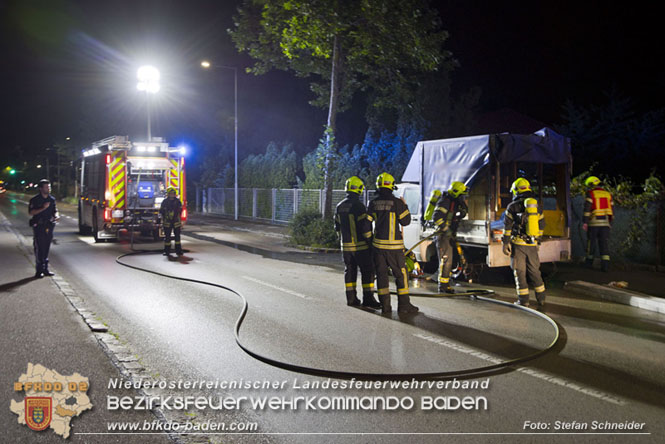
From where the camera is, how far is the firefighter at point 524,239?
8297 mm

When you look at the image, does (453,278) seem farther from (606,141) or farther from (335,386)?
(606,141)

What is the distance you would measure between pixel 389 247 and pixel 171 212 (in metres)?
8.28

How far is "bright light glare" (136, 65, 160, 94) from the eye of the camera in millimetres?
26859

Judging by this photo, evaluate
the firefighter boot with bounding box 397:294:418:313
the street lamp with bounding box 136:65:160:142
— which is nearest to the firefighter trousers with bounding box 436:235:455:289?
the firefighter boot with bounding box 397:294:418:313

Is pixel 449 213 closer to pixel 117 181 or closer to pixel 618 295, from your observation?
pixel 618 295

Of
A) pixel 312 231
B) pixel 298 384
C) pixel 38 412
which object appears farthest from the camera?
pixel 312 231

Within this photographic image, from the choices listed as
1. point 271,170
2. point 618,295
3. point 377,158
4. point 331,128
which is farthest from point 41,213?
point 271,170

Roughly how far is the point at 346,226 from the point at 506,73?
3777 centimetres

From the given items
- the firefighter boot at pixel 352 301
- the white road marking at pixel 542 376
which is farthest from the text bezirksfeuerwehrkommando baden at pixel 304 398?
the firefighter boot at pixel 352 301

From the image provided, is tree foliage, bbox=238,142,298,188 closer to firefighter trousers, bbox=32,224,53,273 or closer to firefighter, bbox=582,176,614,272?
firefighter trousers, bbox=32,224,53,273

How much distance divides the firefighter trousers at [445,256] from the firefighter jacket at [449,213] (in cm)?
13

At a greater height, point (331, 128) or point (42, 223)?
point (331, 128)

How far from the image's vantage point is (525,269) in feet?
27.6

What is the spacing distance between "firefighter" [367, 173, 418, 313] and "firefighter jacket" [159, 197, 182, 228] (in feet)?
26.0
